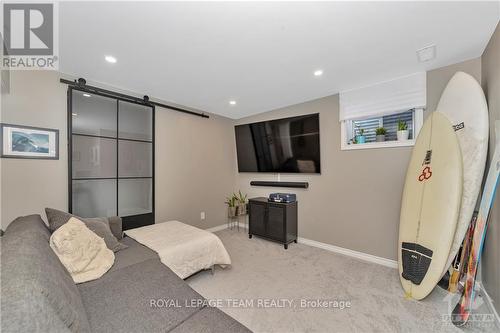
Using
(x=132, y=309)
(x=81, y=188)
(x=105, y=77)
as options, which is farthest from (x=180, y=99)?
(x=132, y=309)

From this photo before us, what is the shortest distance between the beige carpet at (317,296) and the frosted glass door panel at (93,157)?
6.01ft

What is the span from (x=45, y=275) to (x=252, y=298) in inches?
64.4

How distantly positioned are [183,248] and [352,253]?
2334mm

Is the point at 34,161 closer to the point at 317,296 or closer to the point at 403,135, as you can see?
the point at 317,296

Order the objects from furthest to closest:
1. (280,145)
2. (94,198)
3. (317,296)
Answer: (280,145)
(94,198)
(317,296)

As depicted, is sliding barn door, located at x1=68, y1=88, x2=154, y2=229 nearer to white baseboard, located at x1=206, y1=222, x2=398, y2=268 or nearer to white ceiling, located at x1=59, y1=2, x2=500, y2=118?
white ceiling, located at x1=59, y1=2, x2=500, y2=118

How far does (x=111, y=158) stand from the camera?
2.73 m

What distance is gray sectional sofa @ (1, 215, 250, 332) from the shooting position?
648 millimetres

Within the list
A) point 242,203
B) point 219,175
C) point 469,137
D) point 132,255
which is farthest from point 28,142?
point 469,137

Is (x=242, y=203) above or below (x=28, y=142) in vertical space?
below

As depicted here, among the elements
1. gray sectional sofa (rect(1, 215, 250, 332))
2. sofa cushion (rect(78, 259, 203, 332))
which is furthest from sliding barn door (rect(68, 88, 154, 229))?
sofa cushion (rect(78, 259, 203, 332))

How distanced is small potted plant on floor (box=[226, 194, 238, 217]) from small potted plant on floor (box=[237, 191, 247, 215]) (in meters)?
0.10

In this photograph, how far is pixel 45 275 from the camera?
A: 82cm

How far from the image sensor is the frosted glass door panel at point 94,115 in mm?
2441
